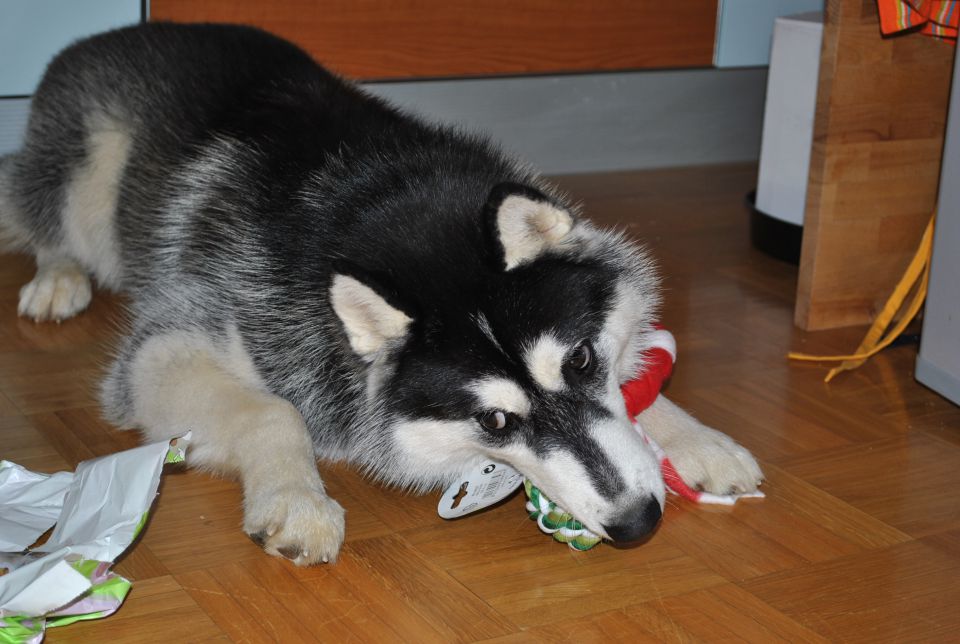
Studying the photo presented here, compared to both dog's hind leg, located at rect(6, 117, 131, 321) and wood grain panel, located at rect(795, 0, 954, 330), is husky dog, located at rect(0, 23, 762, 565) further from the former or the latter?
wood grain panel, located at rect(795, 0, 954, 330)

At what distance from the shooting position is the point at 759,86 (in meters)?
4.90

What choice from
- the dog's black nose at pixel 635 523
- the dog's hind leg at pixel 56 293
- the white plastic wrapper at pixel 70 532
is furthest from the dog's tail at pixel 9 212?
the dog's black nose at pixel 635 523

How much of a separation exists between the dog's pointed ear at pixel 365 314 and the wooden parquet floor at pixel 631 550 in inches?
14.6

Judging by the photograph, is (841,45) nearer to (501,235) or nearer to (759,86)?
(501,235)

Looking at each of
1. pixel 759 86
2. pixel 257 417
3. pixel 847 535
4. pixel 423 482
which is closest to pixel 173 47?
pixel 257 417

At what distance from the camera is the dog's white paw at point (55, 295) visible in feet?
9.62

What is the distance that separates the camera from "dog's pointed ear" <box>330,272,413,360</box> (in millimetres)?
1730

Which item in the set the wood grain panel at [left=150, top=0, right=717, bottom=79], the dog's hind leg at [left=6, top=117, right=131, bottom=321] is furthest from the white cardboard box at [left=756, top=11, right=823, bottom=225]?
the dog's hind leg at [left=6, top=117, right=131, bottom=321]

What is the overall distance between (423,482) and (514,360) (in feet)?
1.33

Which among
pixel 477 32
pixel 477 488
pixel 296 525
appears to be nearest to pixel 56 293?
pixel 296 525

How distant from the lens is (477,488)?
192cm

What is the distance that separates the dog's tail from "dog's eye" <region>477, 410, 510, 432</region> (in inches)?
75.2

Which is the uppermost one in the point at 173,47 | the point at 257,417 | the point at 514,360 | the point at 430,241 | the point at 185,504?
the point at 173,47

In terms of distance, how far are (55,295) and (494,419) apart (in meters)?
1.65
